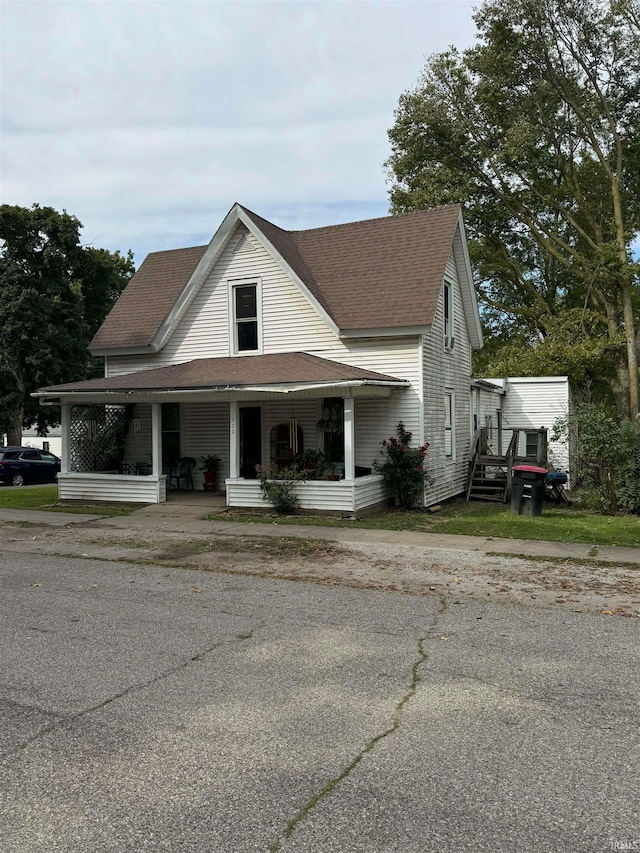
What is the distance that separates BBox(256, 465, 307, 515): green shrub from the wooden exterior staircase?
586 cm

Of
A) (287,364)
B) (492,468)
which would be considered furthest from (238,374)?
(492,468)

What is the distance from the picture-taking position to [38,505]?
1762cm

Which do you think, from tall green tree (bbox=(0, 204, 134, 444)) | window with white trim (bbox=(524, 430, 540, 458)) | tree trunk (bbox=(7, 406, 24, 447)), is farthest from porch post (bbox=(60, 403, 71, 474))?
tree trunk (bbox=(7, 406, 24, 447))

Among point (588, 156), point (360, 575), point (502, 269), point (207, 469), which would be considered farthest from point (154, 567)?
point (588, 156)

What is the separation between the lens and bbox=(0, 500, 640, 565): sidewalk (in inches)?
425

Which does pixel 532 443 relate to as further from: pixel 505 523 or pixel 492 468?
pixel 505 523

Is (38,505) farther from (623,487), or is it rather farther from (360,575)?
(623,487)

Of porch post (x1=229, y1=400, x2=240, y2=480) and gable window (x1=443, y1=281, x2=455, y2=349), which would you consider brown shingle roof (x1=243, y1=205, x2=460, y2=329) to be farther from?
porch post (x1=229, y1=400, x2=240, y2=480)

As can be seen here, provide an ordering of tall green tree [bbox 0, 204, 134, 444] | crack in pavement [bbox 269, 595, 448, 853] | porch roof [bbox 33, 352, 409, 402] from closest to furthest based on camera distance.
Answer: crack in pavement [bbox 269, 595, 448, 853], porch roof [bbox 33, 352, 409, 402], tall green tree [bbox 0, 204, 134, 444]

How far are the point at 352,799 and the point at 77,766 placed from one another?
1593mm

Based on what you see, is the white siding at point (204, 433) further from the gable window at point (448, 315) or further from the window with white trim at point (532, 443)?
the window with white trim at point (532, 443)

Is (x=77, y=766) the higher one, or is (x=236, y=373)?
(x=236, y=373)

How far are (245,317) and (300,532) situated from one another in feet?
25.3

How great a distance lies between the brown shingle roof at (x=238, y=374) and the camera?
49.2 ft
